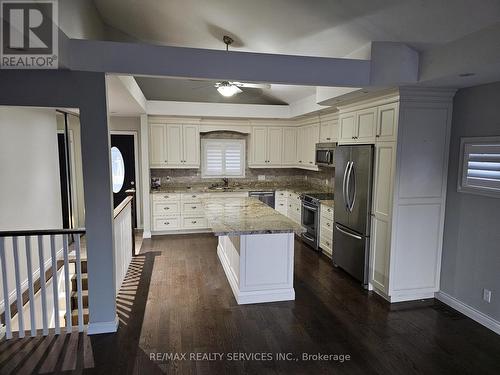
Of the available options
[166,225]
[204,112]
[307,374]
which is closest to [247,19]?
[204,112]

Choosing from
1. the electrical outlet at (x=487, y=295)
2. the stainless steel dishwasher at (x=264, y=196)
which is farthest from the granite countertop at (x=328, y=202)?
the electrical outlet at (x=487, y=295)

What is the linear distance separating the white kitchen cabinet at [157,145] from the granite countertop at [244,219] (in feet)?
7.14

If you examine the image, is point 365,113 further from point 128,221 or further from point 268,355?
Result: point 128,221

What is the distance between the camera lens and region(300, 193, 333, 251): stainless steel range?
5375mm

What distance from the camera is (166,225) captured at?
640 cm

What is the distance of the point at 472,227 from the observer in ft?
11.0

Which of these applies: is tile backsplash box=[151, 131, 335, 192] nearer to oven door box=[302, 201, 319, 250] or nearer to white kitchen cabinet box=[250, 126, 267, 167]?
white kitchen cabinet box=[250, 126, 267, 167]

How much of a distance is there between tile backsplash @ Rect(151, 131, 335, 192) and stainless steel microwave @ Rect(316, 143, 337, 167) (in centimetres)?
65

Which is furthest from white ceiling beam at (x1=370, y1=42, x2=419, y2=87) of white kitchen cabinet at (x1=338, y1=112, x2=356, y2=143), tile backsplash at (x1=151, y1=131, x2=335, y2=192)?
tile backsplash at (x1=151, y1=131, x2=335, y2=192)

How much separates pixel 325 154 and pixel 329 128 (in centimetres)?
46

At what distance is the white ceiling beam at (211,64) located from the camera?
2748 millimetres

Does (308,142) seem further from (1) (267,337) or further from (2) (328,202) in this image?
(1) (267,337)

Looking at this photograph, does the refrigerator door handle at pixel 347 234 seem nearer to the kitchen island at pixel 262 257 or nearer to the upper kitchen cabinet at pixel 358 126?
the kitchen island at pixel 262 257

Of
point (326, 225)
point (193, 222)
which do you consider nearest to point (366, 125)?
point (326, 225)
